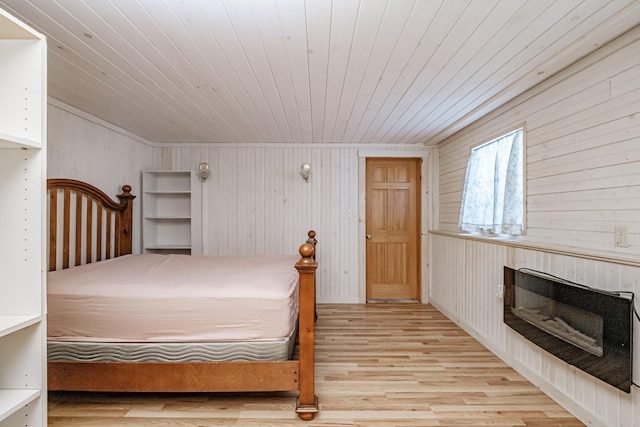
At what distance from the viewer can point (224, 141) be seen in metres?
4.52

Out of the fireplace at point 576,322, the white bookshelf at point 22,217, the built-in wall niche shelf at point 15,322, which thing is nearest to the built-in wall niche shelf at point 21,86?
the white bookshelf at point 22,217

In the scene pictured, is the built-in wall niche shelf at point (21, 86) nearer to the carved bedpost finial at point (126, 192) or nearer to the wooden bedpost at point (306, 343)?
the wooden bedpost at point (306, 343)

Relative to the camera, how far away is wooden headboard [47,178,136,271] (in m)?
2.77

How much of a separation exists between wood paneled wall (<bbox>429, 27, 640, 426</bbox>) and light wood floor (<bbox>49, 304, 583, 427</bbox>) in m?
0.22

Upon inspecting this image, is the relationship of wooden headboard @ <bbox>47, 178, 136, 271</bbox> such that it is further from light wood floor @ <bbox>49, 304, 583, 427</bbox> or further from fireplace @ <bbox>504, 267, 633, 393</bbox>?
fireplace @ <bbox>504, 267, 633, 393</bbox>

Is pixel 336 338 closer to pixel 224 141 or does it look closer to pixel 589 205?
pixel 589 205

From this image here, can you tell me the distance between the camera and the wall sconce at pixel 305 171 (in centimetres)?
450

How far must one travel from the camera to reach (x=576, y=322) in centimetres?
201

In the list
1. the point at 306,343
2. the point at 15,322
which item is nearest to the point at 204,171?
the point at 306,343

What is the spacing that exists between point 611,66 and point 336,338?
116 inches

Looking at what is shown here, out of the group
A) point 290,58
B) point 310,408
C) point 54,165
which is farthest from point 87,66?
point 310,408

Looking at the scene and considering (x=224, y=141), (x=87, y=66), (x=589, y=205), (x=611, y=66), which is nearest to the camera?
(x=611, y=66)

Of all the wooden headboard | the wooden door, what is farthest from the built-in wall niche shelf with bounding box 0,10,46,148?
the wooden door

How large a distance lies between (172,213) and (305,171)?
1869mm
